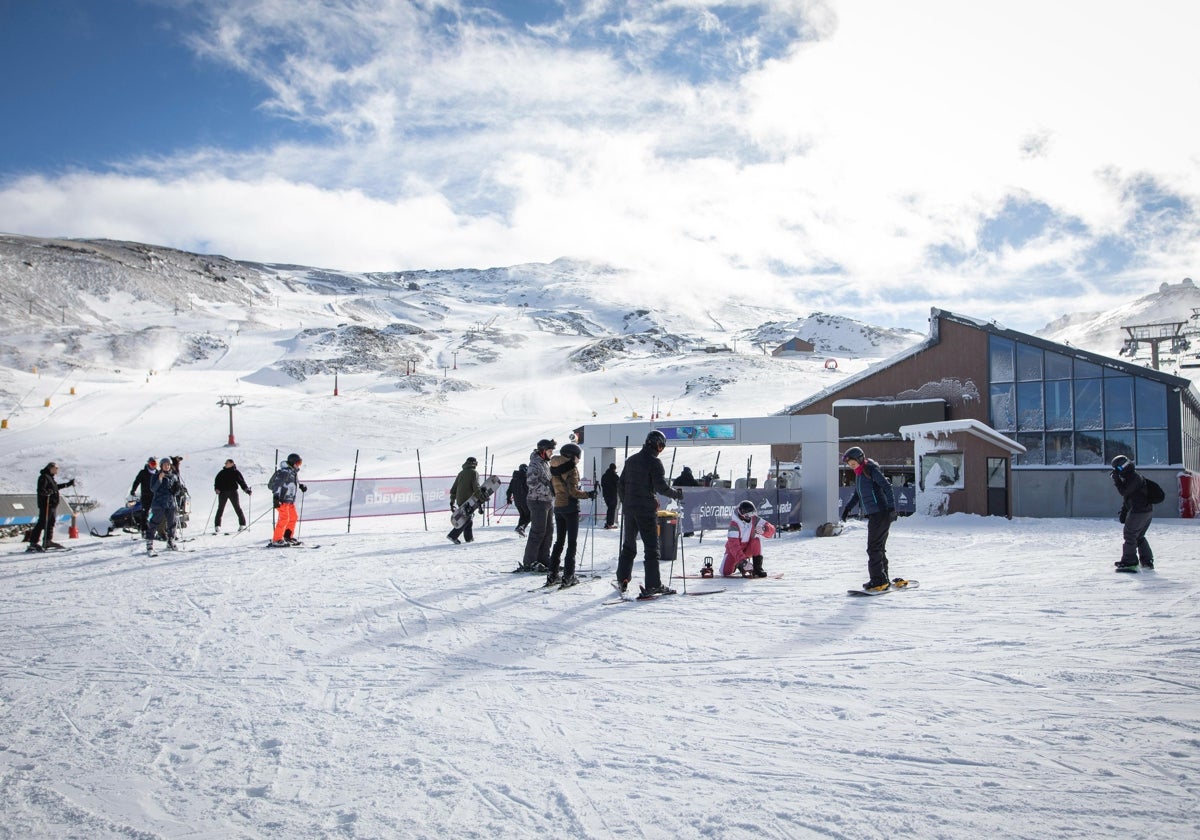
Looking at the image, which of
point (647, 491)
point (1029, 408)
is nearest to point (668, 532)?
point (647, 491)

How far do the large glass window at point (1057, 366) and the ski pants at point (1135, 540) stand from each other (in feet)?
70.6

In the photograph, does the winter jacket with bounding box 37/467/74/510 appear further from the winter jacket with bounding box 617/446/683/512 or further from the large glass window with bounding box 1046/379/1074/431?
the large glass window with bounding box 1046/379/1074/431

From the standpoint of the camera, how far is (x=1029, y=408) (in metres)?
30.1

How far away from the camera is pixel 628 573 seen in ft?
30.3

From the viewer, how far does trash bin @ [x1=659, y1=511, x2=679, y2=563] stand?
11633 mm

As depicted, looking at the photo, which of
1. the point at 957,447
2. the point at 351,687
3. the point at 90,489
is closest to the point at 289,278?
the point at 90,489

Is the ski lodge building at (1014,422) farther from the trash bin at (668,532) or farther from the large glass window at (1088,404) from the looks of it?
the trash bin at (668,532)

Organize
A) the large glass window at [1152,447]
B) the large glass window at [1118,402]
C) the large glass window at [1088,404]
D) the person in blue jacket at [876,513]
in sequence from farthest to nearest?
the large glass window at [1088,404] → the large glass window at [1118,402] → the large glass window at [1152,447] → the person in blue jacket at [876,513]

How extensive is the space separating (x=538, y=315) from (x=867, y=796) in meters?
154

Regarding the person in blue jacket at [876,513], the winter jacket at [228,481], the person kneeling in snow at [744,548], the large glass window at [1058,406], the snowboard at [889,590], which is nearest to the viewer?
the snowboard at [889,590]

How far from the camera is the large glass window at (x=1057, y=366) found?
29.4 metres

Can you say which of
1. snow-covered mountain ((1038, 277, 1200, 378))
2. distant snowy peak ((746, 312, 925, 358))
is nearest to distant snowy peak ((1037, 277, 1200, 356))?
snow-covered mountain ((1038, 277, 1200, 378))

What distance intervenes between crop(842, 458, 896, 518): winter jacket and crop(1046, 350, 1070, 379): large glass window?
2452 cm

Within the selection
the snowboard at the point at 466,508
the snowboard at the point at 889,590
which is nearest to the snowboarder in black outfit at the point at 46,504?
the snowboard at the point at 466,508
